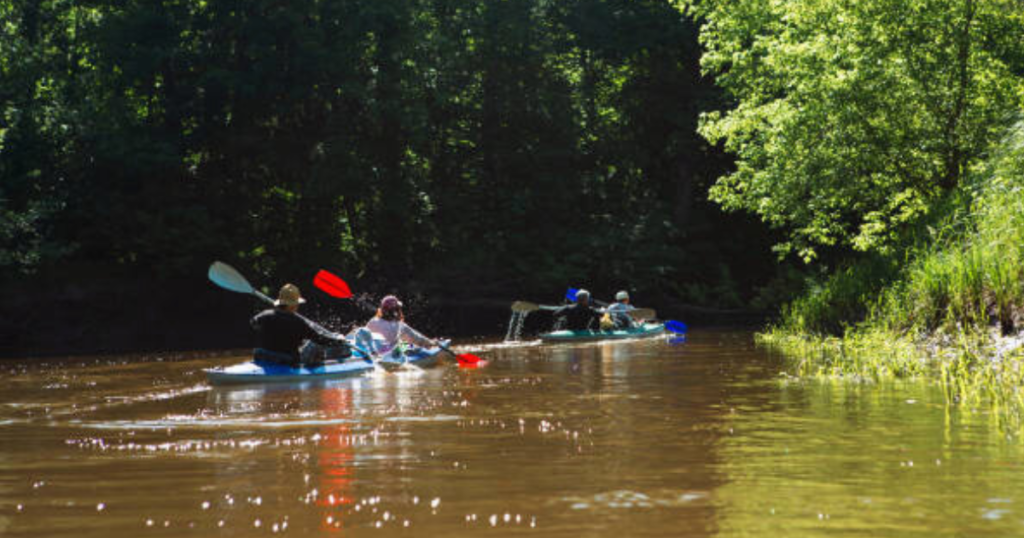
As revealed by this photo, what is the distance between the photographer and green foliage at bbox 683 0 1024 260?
20078 millimetres

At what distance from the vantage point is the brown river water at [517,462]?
19.7 ft

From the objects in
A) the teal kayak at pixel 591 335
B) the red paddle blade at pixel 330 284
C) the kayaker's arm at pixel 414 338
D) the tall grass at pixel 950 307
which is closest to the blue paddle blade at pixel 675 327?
the teal kayak at pixel 591 335

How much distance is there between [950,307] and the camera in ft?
50.1

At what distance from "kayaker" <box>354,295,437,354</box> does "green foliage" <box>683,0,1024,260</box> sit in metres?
7.28

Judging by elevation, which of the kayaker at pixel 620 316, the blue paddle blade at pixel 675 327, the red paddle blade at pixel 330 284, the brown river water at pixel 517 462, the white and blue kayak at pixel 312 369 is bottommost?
the brown river water at pixel 517 462

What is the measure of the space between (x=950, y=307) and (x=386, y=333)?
8217 millimetres

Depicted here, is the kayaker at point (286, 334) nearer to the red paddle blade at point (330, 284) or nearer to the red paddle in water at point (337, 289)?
the red paddle in water at point (337, 289)

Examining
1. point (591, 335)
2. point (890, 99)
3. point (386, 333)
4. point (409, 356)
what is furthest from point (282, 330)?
point (890, 99)

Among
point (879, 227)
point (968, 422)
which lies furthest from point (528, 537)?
point (879, 227)

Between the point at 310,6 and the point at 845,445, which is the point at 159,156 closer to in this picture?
the point at 310,6

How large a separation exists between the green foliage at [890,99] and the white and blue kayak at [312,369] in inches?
311

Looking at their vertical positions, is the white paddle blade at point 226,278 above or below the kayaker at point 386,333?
above

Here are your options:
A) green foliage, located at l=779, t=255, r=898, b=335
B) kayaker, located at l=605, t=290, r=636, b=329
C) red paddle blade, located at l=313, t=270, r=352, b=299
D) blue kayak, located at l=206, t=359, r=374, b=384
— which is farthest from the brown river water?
kayaker, located at l=605, t=290, r=636, b=329

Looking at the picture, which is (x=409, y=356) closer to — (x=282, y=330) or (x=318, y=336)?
(x=318, y=336)
